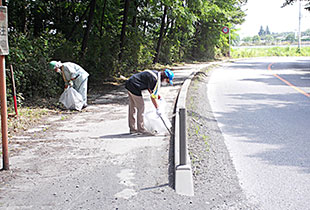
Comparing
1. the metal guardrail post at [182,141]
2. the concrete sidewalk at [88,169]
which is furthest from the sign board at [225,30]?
the metal guardrail post at [182,141]

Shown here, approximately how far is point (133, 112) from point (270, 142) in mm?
2754

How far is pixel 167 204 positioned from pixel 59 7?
17562 mm

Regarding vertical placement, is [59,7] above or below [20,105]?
above

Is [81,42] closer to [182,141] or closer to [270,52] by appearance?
[182,141]

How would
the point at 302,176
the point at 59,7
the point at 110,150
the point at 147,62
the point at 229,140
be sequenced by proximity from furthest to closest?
1. the point at 147,62
2. the point at 59,7
3. the point at 229,140
4. the point at 110,150
5. the point at 302,176

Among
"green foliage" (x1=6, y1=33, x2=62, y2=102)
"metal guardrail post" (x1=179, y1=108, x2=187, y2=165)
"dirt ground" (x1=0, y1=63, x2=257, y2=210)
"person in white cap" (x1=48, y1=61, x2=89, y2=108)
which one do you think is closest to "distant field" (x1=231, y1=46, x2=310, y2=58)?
"green foliage" (x1=6, y1=33, x2=62, y2=102)

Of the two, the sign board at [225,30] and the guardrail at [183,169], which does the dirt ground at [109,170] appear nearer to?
the guardrail at [183,169]

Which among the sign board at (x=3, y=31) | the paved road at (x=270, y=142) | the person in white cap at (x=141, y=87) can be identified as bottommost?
the paved road at (x=270, y=142)

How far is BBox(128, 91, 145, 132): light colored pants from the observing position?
7905 millimetres

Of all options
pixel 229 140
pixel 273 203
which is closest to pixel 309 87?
pixel 229 140

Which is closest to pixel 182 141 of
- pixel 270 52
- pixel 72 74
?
pixel 72 74

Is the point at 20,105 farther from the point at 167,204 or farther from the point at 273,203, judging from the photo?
the point at 273,203

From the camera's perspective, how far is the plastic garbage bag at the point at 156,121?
7699mm

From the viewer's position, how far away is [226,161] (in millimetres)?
6234
